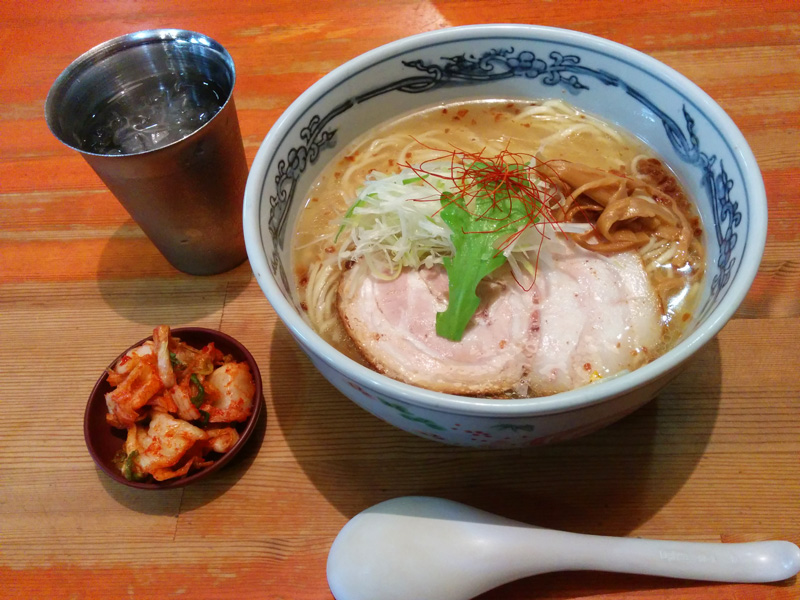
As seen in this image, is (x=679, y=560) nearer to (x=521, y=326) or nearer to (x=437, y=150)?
(x=521, y=326)

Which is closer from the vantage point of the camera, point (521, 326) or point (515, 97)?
point (521, 326)

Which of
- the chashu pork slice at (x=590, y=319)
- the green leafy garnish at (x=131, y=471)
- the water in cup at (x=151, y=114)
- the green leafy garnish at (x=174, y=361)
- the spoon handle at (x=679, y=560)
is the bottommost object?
the green leafy garnish at (x=131, y=471)

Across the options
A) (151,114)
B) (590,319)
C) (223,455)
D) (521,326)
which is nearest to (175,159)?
(151,114)

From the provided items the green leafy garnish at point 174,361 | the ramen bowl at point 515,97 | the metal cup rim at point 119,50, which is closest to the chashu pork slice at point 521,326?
the ramen bowl at point 515,97

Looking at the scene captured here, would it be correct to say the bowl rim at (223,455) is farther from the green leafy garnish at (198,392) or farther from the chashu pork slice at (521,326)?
the chashu pork slice at (521,326)

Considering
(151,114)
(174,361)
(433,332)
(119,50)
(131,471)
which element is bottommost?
(131,471)
